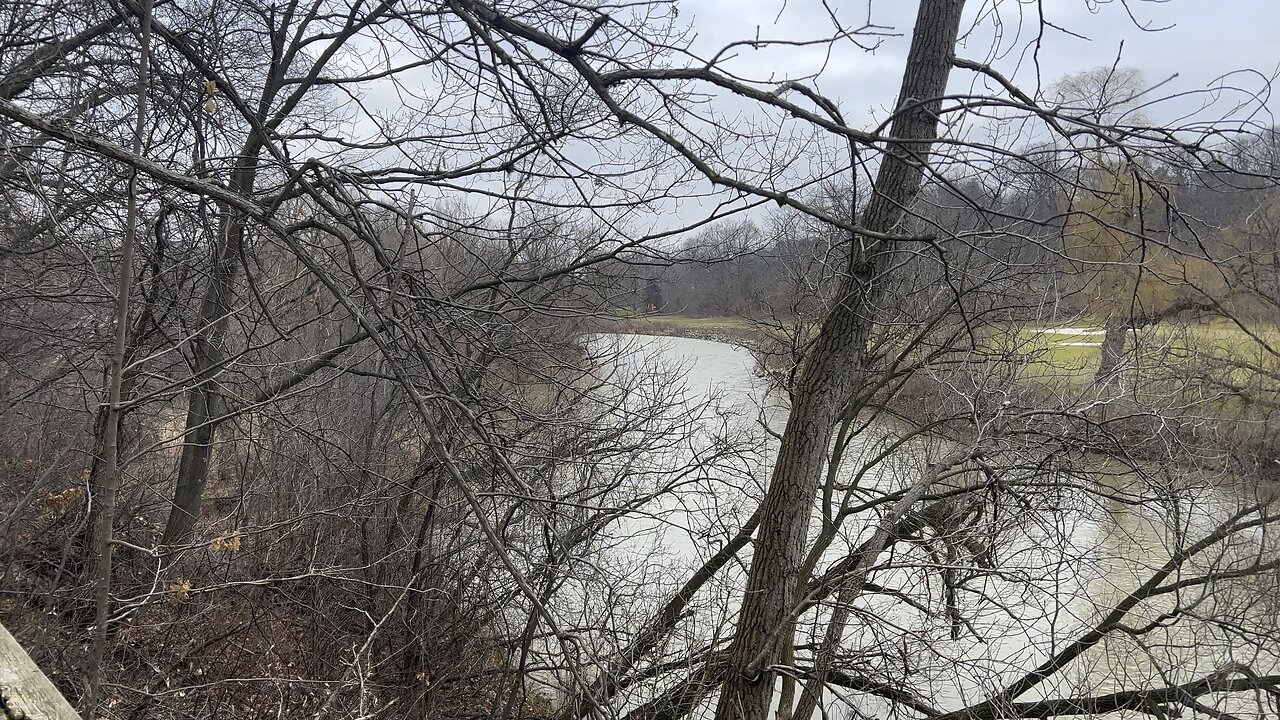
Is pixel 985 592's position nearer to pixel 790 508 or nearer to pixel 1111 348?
pixel 790 508

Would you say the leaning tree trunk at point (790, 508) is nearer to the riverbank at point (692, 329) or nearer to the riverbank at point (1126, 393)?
the riverbank at point (1126, 393)

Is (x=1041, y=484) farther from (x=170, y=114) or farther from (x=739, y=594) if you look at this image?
(x=170, y=114)

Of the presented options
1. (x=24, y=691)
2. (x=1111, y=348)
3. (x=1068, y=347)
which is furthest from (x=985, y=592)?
(x=24, y=691)

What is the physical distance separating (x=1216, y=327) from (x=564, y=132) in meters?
14.9

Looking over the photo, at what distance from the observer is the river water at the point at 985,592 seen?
21.1ft

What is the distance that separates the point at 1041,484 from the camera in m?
6.67

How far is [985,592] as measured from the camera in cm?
718

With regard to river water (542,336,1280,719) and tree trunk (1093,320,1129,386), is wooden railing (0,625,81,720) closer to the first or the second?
river water (542,336,1280,719)

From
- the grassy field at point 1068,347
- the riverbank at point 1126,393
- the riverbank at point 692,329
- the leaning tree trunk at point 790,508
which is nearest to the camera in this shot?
the leaning tree trunk at point 790,508

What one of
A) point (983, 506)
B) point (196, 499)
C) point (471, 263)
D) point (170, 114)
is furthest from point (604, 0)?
point (196, 499)

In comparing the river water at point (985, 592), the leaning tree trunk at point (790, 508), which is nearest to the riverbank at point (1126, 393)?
the river water at point (985, 592)

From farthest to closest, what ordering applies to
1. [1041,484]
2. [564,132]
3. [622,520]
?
[622,520] → [1041,484] → [564,132]

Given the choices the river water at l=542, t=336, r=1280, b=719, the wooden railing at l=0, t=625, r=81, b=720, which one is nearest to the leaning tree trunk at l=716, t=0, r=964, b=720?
the river water at l=542, t=336, r=1280, b=719

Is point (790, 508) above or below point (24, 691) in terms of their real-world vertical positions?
above
